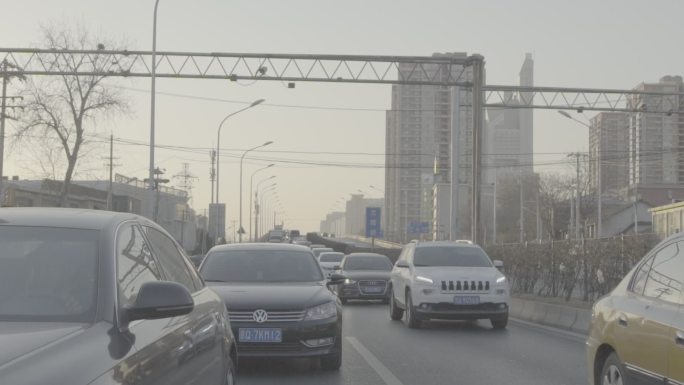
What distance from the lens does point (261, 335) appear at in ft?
27.8

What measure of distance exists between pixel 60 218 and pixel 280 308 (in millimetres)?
4515

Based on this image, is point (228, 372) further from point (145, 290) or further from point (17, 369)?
point (17, 369)

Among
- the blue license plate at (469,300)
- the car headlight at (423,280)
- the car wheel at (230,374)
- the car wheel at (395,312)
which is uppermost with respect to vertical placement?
the car wheel at (230,374)

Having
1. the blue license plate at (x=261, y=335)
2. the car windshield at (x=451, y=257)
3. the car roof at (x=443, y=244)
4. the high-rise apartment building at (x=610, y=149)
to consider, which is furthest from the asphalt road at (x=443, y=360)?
the high-rise apartment building at (x=610, y=149)

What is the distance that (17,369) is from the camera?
2.75m

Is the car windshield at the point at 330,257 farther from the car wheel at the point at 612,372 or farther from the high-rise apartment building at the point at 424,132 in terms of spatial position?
the high-rise apartment building at the point at 424,132

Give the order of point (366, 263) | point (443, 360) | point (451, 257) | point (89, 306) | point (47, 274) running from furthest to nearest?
point (366, 263), point (451, 257), point (443, 360), point (47, 274), point (89, 306)

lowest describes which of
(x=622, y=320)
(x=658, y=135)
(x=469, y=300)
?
(x=469, y=300)

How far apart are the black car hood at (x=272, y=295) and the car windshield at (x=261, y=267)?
1.05 ft

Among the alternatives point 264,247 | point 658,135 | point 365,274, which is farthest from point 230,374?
point 658,135

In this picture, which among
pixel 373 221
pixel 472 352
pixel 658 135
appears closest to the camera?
pixel 472 352

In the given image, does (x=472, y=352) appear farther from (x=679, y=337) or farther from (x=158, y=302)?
(x=158, y=302)

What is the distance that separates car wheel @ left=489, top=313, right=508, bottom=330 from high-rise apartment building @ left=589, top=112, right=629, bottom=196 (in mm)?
60753

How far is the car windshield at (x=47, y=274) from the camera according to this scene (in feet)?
11.8
